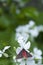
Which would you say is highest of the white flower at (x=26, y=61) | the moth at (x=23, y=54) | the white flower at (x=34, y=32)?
the white flower at (x=34, y=32)

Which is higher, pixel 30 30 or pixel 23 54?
pixel 30 30

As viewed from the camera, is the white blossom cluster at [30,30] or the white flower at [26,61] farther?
the white blossom cluster at [30,30]

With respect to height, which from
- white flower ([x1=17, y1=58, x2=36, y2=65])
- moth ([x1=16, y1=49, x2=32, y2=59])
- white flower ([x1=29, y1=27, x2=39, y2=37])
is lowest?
white flower ([x1=17, y1=58, x2=36, y2=65])

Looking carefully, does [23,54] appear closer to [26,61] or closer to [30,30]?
[26,61]

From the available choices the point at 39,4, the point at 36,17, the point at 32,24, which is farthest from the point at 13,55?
the point at 39,4

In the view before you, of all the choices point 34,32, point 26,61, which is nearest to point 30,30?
point 34,32

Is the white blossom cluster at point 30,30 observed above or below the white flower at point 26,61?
above

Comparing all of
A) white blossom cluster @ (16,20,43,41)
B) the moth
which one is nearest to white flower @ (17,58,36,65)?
the moth

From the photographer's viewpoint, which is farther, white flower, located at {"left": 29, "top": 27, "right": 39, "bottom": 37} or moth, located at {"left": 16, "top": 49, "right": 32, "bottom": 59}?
white flower, located at {"left": 29, "top": 27, "right": 39, "bottom": 37}

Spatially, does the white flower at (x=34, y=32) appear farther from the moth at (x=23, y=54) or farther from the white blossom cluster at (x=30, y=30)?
the moth at (x=23, y=54)

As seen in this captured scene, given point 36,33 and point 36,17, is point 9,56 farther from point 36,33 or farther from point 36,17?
point 36,17

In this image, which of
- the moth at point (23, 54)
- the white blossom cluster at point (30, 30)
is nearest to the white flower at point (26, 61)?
the moth at point (23, 54)

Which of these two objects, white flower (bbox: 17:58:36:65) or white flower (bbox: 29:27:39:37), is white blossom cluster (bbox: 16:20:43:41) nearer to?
white flower (bbox: 29:27:39:37)
